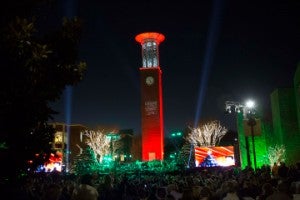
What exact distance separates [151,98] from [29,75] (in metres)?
51.4

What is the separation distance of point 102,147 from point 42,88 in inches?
2291

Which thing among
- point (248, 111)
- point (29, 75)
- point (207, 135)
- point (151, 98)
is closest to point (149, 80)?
point (151, 98)

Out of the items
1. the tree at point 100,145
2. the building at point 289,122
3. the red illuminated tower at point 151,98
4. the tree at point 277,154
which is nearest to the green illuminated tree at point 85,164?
the red illuminated tower at point 151,98

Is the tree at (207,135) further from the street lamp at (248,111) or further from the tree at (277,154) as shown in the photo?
the street lamp at (248,111)

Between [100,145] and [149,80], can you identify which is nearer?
[149,80]

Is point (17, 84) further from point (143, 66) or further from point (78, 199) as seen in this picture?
point (143, 66)

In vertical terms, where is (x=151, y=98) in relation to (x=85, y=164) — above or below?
above

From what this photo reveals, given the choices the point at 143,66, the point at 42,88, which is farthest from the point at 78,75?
the point at 143,66

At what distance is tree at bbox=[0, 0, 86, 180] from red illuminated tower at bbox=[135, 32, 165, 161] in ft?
162

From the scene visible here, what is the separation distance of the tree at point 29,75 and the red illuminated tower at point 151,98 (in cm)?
4932

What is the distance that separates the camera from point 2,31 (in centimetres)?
634

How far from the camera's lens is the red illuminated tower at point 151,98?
56531 mm

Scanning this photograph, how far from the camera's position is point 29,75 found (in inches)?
260

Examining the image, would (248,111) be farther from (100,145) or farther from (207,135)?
(100,145)
